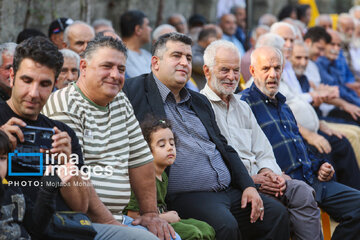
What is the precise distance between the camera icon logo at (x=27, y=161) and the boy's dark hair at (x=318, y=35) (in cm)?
658

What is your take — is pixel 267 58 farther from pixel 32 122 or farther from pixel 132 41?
pixel 32 122

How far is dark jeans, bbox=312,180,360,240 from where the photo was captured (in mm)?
5832

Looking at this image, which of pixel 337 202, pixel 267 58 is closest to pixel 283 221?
pixel 337 202

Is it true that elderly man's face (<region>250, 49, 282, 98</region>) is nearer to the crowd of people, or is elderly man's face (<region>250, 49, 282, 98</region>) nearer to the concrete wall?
the crowd of people

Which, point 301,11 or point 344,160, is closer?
point 344,160

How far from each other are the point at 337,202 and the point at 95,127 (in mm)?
2589

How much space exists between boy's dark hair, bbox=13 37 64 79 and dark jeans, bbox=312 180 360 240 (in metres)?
2.96

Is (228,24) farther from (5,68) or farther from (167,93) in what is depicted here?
(5,68)

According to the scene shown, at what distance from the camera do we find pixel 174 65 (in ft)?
17.4

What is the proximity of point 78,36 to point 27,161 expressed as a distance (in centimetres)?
340

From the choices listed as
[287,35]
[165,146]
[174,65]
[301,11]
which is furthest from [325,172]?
[301,11]

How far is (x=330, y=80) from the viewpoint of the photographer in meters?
9.04

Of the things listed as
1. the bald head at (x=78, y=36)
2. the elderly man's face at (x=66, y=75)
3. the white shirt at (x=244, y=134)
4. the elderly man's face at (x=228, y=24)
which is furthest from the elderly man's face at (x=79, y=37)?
the elderly man's face at (x=228, y=24)

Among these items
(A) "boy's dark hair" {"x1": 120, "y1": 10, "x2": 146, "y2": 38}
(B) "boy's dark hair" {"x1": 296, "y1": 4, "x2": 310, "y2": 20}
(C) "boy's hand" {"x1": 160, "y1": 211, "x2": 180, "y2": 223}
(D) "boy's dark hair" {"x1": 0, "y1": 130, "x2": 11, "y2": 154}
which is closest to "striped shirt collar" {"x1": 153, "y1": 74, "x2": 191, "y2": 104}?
(C) "boy's hand" {"x1": 160, "y1": 211, "x2": 180, "y2": 223}
